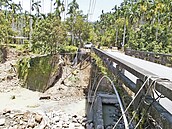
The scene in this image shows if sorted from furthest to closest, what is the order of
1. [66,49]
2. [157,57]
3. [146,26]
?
[146,26] < [66,49] < [157,57]

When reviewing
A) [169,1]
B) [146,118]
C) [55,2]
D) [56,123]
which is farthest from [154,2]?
[146,118]

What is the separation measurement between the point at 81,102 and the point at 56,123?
3612mm

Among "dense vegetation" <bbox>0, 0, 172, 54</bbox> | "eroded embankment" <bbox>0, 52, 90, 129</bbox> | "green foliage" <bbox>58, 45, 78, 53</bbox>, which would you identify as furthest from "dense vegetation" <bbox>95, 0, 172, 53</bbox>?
"eroded embankment" <bbox>0, 52, 90, 129</bbox>

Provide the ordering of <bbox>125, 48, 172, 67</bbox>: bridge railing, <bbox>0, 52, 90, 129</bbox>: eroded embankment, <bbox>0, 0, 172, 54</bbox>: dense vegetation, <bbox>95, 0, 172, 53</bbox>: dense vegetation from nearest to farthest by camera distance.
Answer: <bbox>125, 48, 172, 67</bbox>: bridge railing, <bbox>0, 52, 90, 129</bbox>: eroded embankment, <bbox>0, 0, 172, 54</bbox>: dense vegetation, <bbox>95, 0, 172, 53</bbox>: dense vegetation

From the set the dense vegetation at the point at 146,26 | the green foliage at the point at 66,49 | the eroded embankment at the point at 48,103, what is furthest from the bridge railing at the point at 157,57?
the dense vegetation at the point at 146,26

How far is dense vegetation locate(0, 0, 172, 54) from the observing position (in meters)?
22.6

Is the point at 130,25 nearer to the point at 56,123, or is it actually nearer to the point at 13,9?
the point at 13,9

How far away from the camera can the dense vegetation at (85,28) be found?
22.6 m

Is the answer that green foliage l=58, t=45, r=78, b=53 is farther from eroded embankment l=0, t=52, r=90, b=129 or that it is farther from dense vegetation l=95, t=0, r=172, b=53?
dense vegetation l=95, t=0, r=172, b=53

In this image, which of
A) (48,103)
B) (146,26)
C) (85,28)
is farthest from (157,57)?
(85,28)

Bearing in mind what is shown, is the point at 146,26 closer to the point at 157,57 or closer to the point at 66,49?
the point at 66,49

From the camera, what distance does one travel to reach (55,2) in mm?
31141

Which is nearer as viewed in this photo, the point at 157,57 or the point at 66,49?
the point at 157,57

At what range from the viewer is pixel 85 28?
104 feet
